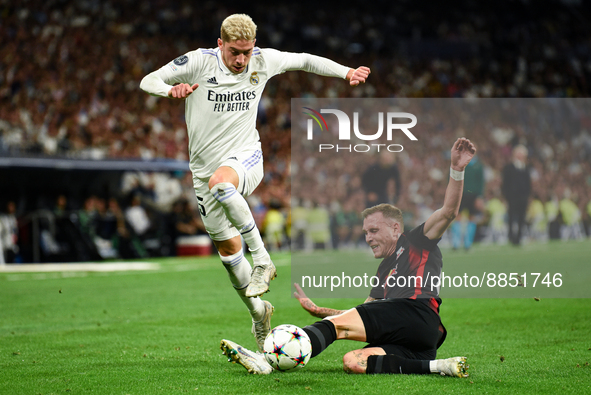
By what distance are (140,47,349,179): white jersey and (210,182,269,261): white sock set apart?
682 millimetres

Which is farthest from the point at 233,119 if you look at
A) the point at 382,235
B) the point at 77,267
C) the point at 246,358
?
the point at 77,267

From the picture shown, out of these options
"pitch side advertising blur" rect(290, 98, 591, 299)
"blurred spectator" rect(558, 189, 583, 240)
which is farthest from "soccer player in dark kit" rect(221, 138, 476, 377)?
"blurred spectator" rect(558, 189, 583, 240)

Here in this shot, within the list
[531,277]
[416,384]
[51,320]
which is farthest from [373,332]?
[51,320]

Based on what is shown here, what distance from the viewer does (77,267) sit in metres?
16.7

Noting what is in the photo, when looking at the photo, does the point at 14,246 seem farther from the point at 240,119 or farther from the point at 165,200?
the point at 240,119

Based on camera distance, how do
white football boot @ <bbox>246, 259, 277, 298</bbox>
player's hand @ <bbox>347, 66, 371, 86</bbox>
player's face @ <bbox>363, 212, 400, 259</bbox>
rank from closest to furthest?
white football boot @ <bbox>246, 259, 277, 298</bbox>
player's face @ <bbox>363, 212, 400, 259</bbox>
player's hand @ <bbox>347, 66, 371, 86</bbox>

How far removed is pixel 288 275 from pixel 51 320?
247 inches

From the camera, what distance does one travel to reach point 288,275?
46.7 feet

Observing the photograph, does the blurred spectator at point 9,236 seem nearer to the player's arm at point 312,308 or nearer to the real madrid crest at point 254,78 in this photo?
the real madrid crest at point 254,78

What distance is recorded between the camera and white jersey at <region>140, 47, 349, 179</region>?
6.02 metres

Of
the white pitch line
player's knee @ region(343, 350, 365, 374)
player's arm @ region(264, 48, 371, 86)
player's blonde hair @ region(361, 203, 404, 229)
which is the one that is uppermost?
player's arm @ region(264, 48, 371, 86)

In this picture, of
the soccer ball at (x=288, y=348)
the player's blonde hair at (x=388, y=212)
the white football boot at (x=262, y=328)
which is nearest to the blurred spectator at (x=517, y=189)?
the player's blonde hair at (x=388, y=212)

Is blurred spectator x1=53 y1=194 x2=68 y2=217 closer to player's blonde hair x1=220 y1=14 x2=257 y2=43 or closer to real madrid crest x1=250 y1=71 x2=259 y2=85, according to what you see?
real madrid crest x1=250 y1=71 x2=259 y2=85

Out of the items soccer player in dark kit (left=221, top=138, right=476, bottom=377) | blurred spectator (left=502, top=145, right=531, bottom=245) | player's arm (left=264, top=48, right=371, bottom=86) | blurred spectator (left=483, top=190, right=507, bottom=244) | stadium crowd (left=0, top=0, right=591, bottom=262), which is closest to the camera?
soccer player in dark kit (left=221, top=138, right=476, bottom=377)
